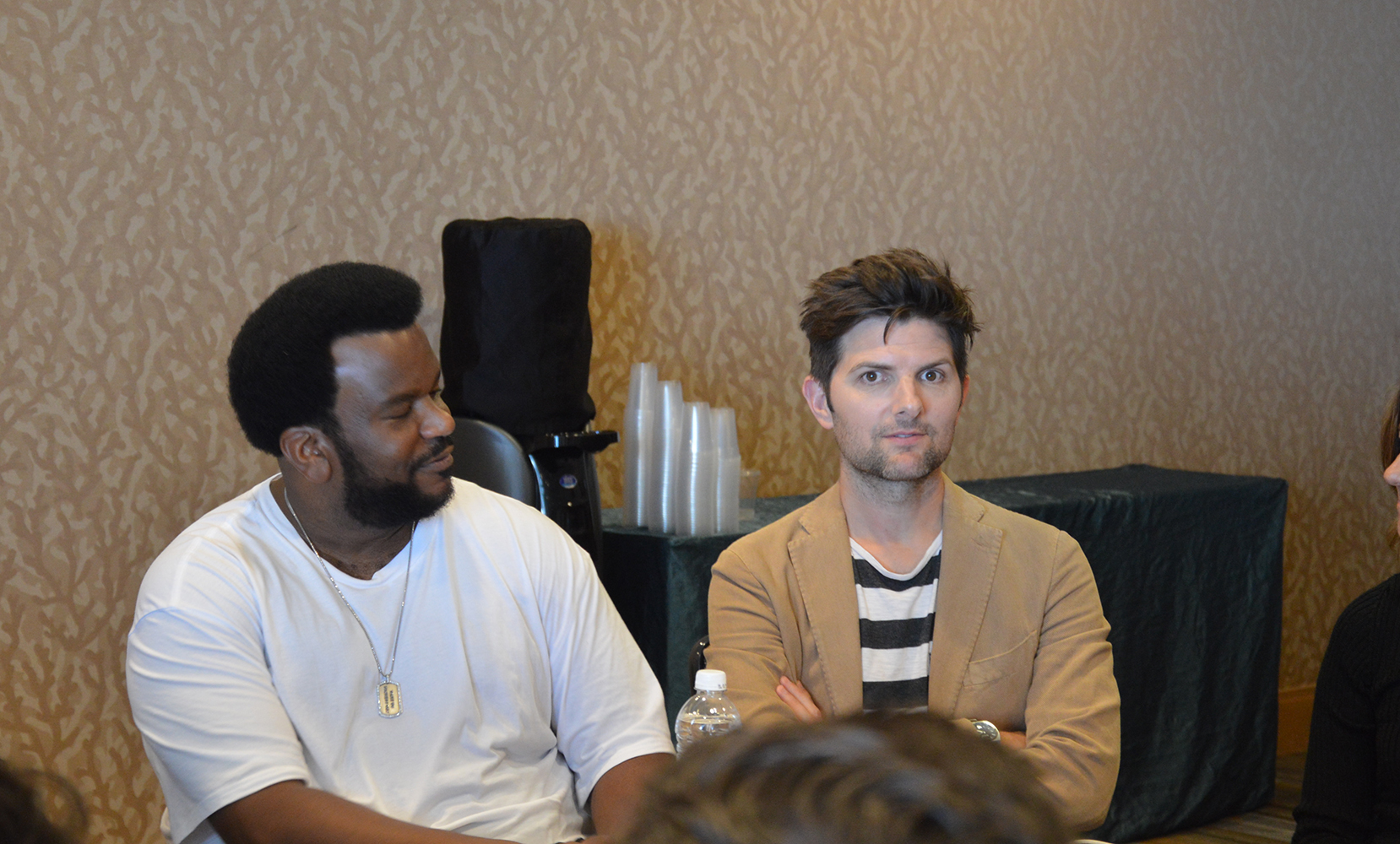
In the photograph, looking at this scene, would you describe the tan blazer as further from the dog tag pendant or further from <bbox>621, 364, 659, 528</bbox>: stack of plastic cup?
<bbox>621, 364, 659, 528</bbox>: stack of plastic cup

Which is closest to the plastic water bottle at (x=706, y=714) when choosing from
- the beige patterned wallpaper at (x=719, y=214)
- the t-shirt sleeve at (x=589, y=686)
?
the t-shirt sleeve at (x=589, y=686)

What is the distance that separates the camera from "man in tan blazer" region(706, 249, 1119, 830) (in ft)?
6.03

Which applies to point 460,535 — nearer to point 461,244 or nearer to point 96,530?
point 461,244

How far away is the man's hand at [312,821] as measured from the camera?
1.43 m

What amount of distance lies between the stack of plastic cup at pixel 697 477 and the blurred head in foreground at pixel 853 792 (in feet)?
7.32

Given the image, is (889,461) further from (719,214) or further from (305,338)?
(719,214)

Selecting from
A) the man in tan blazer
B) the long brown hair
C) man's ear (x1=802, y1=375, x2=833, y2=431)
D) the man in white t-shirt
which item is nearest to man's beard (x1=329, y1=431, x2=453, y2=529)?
the man in white t-shirt

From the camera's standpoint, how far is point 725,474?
2695 mm

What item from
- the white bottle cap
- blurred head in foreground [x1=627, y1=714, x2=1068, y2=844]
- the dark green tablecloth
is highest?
blurred head in foreground [x1=627, y1=714, x2=1068, y2=844]

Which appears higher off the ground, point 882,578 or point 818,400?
point 818,400

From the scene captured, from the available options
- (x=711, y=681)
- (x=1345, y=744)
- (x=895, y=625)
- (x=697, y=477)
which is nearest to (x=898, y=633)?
(x=895, y=625)

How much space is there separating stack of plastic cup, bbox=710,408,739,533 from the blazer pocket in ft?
3.01

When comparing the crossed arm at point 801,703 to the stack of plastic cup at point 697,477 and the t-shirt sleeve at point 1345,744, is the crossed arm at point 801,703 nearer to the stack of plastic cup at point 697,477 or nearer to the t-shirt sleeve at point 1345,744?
the t-shirt sleeve at point 1345,744

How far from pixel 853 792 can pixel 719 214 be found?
9.86ft
